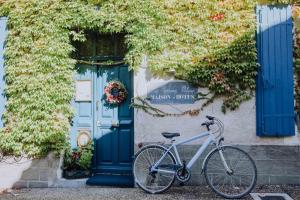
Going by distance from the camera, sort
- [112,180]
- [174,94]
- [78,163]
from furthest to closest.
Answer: [78,163] < [112,180] < [174,94]

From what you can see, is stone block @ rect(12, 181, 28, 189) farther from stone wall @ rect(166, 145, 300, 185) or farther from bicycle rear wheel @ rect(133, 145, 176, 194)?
stone wall @ rect(166, 145, 300, 185)

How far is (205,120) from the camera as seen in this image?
711cm

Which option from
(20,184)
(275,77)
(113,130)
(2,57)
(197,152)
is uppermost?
(2,57)

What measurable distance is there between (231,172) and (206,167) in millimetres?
412

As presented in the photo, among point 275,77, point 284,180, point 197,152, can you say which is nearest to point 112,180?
point 197,152

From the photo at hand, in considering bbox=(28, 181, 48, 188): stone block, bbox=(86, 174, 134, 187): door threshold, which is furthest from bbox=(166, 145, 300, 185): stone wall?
bbox=(28, 181, 48, 188): stone block

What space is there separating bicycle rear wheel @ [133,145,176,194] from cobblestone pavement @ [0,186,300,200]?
0.15 m

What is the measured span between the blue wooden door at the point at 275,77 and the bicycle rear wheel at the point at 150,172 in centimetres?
177

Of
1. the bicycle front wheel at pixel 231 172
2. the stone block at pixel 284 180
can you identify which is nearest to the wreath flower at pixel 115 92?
the bicycle front wheel at pixel 231 172

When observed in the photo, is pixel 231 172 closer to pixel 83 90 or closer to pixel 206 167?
pixel 206 167

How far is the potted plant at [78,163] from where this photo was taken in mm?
7539

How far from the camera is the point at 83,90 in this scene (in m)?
7.84

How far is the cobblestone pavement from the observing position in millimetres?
6307

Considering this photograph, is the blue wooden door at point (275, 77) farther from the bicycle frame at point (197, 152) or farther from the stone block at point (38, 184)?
the stone block at point (38, 184)
